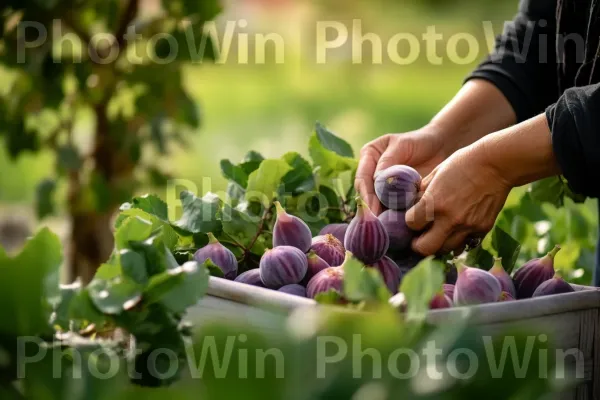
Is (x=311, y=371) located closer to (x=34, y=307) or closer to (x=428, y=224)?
(x=34, y=307)

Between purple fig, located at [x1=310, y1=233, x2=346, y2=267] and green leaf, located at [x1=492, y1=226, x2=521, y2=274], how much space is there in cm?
18

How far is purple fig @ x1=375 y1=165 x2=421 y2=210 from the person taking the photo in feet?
2.99

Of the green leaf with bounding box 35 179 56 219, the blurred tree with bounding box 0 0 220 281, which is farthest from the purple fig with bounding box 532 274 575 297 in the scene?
the green leaf with bounding box 35 179 56 219

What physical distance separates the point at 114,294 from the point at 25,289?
0.09 metres

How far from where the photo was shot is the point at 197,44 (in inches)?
76.9

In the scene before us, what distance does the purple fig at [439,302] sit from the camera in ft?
2.26

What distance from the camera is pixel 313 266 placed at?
808mm

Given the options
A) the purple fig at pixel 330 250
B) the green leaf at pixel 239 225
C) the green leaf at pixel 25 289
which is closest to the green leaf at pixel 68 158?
the green leaf at pixel 239 225

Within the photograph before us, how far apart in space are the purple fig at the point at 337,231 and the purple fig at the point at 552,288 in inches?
8.7

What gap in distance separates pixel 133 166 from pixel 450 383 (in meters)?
1.69

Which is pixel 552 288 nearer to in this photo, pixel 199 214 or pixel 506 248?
pixel 506 248

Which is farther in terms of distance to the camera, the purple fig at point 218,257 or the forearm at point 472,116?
the forearm at point 472,116

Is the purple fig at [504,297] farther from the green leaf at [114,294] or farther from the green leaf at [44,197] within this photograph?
the green leaf at [44,197]

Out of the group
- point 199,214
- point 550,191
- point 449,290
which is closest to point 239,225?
point 199,214
